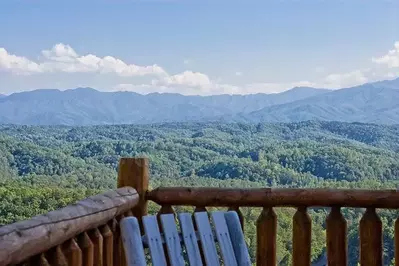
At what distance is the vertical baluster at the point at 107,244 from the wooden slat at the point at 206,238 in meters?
0.27

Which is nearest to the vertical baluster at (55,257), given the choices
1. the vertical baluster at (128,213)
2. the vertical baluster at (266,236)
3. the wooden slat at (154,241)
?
the wooden slat at (154,241)

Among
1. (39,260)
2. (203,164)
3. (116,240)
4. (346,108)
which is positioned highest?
(39,260)

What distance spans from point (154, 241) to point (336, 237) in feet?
2.01

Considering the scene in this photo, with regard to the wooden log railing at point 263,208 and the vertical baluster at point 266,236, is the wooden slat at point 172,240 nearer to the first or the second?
the wooden log railing at point 263,208

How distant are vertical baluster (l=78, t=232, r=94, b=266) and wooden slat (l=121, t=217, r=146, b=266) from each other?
100 mm

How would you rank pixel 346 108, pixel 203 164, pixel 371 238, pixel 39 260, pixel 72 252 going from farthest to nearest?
pixel 346 108
pixel 203 164
pixel 371 238
pixel 72 252
pixel 39 260

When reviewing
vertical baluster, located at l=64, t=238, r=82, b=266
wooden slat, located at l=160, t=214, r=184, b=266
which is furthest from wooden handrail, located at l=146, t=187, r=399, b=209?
vertical baluster, located at l=64, t=238, r=82, b=266

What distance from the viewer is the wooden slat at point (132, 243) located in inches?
66.6

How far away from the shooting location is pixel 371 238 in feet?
6.50

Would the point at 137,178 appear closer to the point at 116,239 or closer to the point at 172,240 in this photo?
the point at 116,239

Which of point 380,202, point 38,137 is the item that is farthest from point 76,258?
point 38,137

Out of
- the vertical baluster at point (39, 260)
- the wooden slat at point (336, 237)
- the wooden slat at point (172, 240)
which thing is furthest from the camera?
the wooden slat at point (336, 237)

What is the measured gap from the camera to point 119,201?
74.4 inches

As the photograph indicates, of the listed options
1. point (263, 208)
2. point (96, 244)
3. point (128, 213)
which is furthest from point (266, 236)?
point (96, 244)
